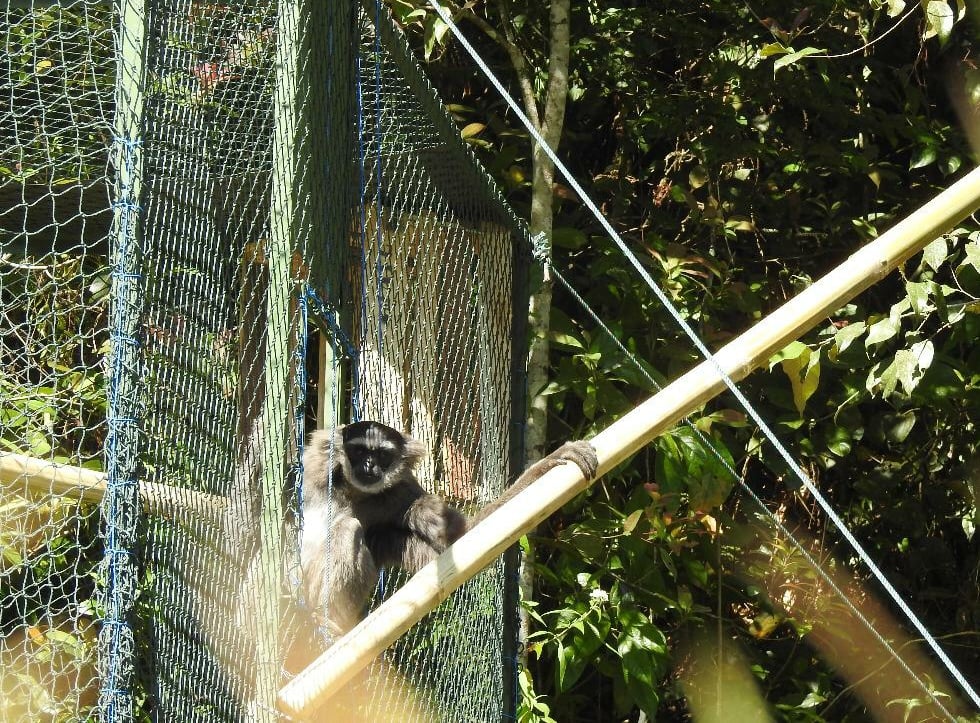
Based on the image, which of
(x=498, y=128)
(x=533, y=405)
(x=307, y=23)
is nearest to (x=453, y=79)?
(x=498, y=128)

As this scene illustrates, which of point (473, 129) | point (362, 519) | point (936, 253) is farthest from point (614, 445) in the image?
point (473, 129)

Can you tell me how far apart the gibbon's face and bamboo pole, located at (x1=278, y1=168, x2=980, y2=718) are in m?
1.39

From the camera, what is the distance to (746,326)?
5375mm

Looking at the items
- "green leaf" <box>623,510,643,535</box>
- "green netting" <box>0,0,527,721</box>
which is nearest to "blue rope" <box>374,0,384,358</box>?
"green netting" <box>0,0,527,721</box>

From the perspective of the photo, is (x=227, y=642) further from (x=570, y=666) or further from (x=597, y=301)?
(x=597, y=301)

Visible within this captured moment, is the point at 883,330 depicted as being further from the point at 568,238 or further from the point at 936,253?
the point at 568,238

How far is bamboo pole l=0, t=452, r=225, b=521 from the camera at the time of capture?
2023 mm

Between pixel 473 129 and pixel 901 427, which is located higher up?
pixel 473 129

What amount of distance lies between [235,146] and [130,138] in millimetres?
844

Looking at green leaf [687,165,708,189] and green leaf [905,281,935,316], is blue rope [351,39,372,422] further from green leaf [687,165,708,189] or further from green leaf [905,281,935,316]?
green leaf [687,165,708,189]

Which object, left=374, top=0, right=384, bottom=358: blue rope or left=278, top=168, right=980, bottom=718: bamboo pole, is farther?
left=374, top=0, right=384, bottom=358: blue rope

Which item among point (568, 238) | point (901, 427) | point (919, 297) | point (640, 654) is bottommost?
point (640, 654)

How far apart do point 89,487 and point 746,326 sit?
11.7 feet

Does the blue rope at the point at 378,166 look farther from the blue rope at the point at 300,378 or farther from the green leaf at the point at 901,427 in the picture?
the green leaf at the point at 901,427
